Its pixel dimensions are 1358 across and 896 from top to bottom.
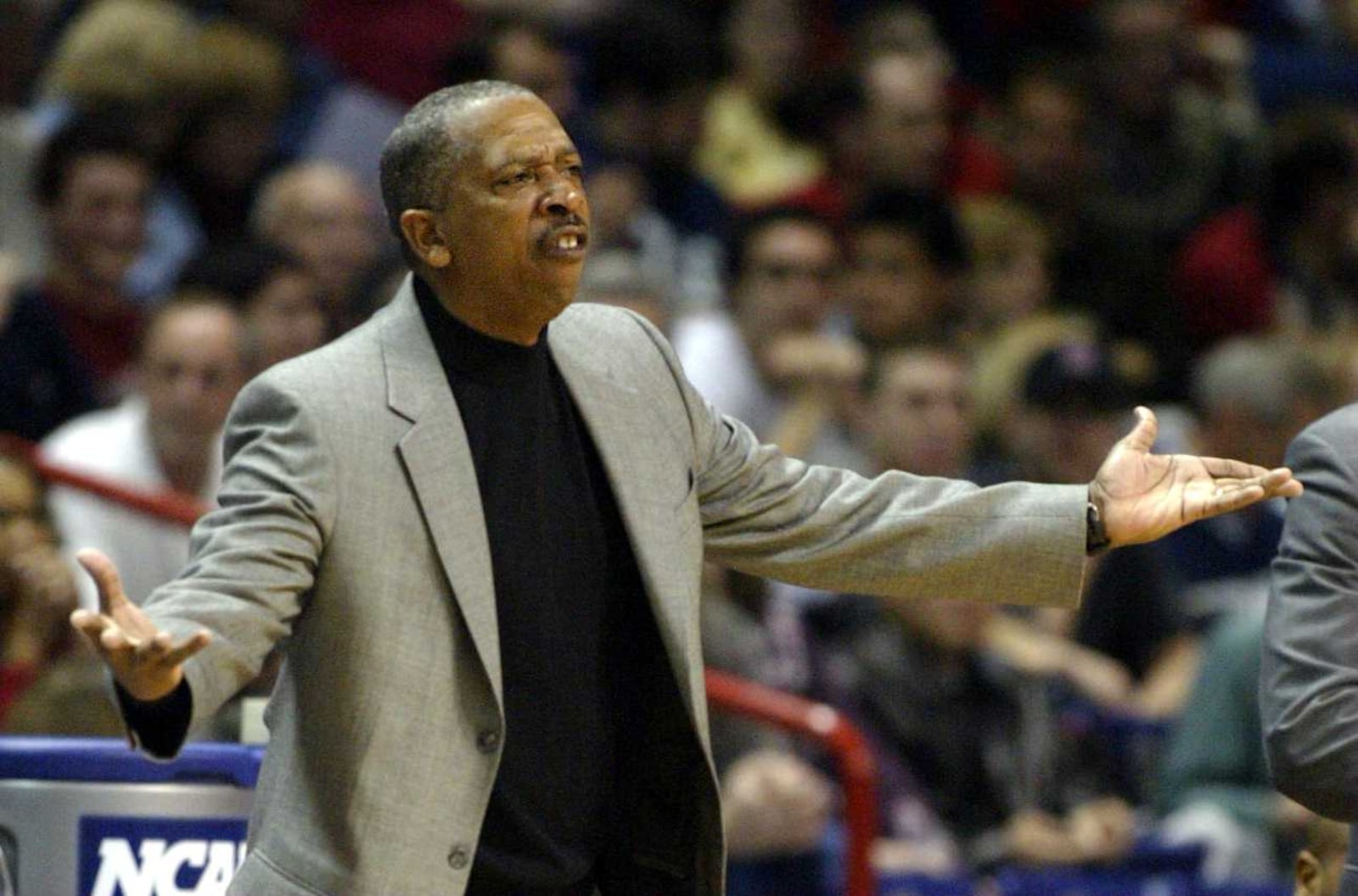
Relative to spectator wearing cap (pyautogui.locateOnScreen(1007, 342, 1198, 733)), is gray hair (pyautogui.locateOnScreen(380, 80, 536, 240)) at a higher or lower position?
higher

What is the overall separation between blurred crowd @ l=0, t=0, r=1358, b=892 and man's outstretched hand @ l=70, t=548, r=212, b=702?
1.16m

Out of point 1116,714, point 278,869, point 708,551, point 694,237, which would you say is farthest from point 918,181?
point 278,869

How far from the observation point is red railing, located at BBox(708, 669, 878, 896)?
5309 millimetres

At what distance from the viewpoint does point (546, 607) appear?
3.10 m

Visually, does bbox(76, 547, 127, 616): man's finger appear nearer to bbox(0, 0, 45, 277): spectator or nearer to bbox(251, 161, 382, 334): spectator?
bbox(251, 161, 382, 334): spectator

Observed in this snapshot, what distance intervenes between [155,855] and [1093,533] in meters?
1.37

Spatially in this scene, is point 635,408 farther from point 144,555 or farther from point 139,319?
point 139,319

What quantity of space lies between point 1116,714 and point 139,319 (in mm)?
2712

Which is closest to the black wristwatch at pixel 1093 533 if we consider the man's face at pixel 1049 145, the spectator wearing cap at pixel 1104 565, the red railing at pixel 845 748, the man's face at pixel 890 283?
the red railing at pixel 845 748

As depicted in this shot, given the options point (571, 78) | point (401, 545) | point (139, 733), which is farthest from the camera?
point (571, 78)

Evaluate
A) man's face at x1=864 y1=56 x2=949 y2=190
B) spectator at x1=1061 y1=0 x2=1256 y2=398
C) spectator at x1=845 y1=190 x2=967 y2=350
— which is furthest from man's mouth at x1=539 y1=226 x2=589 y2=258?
spectator at x1=1061 y1=0 x2=1256 y2=398

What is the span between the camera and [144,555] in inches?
233

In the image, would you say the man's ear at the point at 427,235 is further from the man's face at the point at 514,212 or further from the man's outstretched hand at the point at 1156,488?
the man's outstretched hand at the point at 1156,488

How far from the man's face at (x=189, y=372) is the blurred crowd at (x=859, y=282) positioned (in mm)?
10
